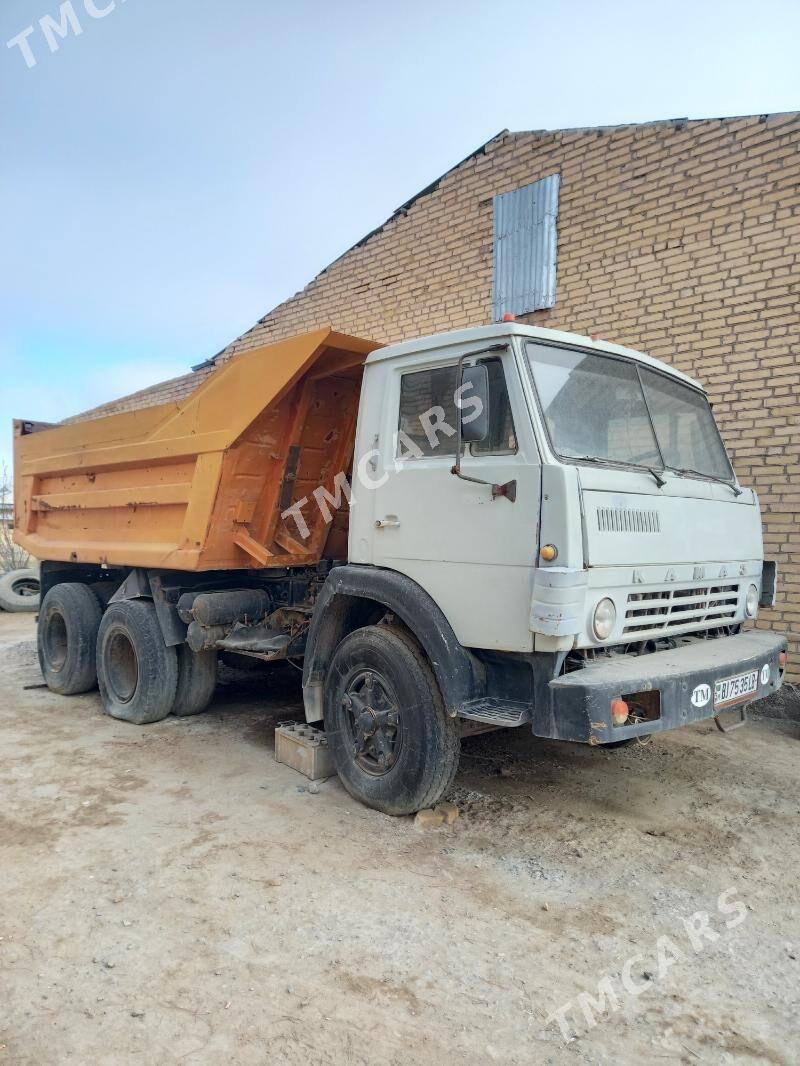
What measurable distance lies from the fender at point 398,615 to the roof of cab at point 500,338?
48.2 inches

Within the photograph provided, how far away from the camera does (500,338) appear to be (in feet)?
11.4

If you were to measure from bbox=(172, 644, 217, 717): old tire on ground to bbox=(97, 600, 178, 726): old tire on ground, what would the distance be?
0.24ft

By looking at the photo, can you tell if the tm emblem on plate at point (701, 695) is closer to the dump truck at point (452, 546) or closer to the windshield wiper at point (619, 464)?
the dump truck at point (452, 546)

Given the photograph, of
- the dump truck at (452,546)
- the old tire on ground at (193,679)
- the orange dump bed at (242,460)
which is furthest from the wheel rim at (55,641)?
the old tire on ground at (193,679)

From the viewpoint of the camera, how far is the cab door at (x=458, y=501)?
129 inches

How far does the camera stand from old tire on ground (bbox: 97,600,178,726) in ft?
18.1

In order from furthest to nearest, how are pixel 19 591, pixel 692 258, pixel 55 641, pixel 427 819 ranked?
pixel 19 591, pixel 55 641, pixel 692 258, pixel 427 819

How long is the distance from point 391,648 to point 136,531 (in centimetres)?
297

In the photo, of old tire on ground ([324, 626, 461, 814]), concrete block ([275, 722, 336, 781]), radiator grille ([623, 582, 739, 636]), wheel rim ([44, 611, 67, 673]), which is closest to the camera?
radiator grille ([623, 582, 739, 636])

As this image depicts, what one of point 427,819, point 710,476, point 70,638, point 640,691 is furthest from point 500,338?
point 70,638

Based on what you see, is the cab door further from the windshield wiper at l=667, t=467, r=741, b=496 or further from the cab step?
the windshield wiper at l=667, t=467, r=741, b=496

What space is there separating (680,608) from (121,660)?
449cm

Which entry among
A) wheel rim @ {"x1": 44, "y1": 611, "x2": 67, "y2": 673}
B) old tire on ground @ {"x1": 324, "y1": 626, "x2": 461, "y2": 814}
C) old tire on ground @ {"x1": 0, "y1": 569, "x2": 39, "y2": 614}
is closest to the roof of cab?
old tire on ground @ {"x1": 324, "y1": 626, "x2": 461, "y2": 814}

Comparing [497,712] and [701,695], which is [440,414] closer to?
[497,712]
